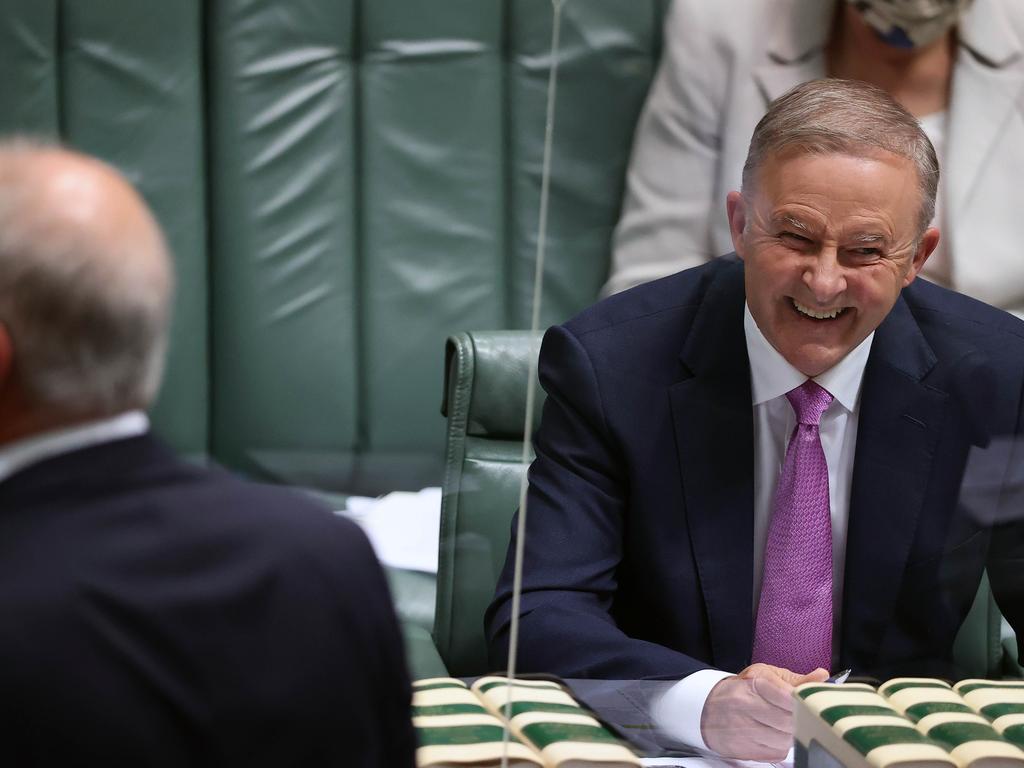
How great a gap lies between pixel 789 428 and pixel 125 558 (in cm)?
70

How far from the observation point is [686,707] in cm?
85

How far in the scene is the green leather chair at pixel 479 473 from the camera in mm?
1097

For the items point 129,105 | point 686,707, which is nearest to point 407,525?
point 686,707

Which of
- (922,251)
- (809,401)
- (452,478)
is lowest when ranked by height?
(452,478)

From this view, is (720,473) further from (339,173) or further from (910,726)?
(339,173)

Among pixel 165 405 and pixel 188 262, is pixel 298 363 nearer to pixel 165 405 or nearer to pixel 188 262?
pixel 188 262

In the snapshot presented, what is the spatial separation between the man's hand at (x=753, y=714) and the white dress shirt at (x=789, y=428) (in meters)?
0.20

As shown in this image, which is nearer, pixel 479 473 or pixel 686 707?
pixel 686 707

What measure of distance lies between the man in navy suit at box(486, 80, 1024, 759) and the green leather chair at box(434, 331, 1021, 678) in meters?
0.04

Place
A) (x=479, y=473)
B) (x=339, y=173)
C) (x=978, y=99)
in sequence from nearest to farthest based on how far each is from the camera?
(x=479, y=473) → (x=978, y=99) → (x=339, y=173)

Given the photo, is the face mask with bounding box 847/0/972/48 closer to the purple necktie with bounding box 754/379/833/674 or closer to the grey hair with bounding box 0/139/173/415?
the purple necktie with bounding box 754/379/833/674

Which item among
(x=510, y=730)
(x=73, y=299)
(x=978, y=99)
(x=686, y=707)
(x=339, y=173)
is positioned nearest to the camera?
(x=73, y=299)

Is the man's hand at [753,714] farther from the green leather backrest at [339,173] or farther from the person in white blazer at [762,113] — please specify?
the person in white blazer at [762,113]

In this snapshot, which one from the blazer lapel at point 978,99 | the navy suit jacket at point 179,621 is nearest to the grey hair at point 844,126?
the blazer lapel at point 978,99
